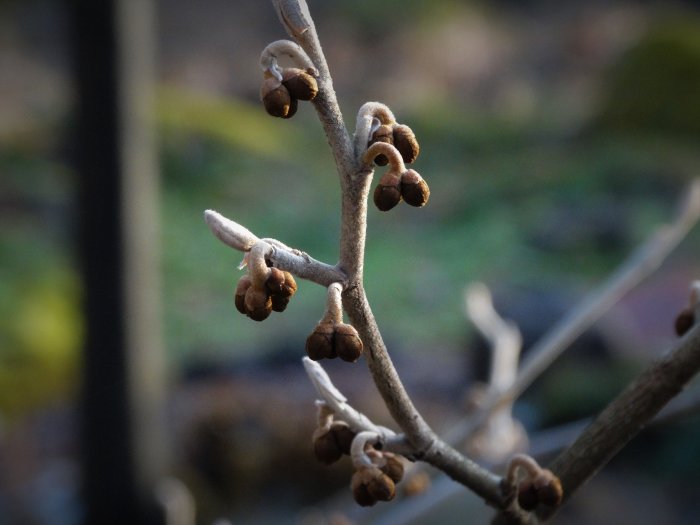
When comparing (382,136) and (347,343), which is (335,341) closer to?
(347,343)

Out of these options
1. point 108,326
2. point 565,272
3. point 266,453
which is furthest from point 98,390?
point 565,272

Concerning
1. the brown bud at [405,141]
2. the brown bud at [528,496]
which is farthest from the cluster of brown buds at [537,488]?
the brown bud at [405,141]

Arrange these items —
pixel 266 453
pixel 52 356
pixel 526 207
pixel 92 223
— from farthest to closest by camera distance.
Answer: pixel 526 207
pixel 52 356
pixel 266 453
pixel 92 223

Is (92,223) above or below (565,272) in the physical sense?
above

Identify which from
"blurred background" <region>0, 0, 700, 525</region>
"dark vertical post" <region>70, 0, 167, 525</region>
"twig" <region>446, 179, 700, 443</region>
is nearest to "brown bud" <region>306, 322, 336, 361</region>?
"twig" <region>446, 179, 700, 443</region>

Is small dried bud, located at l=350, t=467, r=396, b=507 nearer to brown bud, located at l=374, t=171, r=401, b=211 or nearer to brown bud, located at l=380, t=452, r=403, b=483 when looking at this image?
brown bud, located at l=380, t=452, r=403, b=483

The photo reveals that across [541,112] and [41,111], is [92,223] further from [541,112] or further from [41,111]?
[541,112]

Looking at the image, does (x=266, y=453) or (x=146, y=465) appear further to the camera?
(x=266, y=453)
